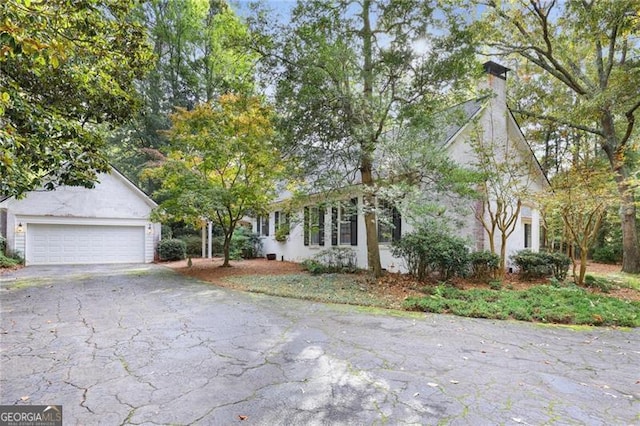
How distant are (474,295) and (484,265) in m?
2.70

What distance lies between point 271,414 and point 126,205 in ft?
56.4

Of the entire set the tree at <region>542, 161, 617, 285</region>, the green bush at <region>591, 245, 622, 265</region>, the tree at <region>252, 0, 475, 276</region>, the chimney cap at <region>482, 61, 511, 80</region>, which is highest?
the chimney cap at <region>482, 61, 511, 80</region>

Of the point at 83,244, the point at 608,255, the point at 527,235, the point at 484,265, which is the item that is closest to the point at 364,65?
the point at 484,265

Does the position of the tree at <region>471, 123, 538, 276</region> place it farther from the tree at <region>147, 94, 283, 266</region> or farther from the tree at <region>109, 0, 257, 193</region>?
the tree at <region>109, 0, 257, 193</region>

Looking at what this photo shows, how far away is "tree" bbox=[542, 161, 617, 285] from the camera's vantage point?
8930 mm

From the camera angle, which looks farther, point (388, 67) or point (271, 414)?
point (388, 67)

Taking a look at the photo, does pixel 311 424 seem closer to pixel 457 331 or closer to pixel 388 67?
pixel 457 331

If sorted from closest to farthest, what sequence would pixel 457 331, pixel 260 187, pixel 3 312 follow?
pixel 457 331
pixel 3 312
pixel 260 187

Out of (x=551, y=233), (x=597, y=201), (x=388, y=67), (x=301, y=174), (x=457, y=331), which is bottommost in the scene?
(x=457, y=331)

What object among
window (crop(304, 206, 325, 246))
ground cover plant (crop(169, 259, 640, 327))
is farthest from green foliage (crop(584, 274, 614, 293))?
window (crop(304, 206, 325, 246))

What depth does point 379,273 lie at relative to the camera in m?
10.3

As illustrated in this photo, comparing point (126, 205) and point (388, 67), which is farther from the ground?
point (388, 67)

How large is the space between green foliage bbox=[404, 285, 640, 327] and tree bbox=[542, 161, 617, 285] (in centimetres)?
209

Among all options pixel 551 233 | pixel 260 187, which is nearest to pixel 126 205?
pixel 260 187
